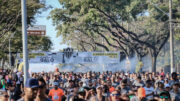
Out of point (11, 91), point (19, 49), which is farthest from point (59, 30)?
point (11, 91)

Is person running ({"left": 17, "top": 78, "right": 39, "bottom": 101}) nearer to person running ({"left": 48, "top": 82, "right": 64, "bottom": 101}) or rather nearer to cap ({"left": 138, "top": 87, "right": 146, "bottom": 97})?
person running ({"left": 48, "top": 82, "right": 64, "bottom": 101})

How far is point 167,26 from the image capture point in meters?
46.3

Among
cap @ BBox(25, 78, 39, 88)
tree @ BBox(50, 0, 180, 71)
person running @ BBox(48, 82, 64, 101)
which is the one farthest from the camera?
tree @ BBox(50, 0, 180, 71)

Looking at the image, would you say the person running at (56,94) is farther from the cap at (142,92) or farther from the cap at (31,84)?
the cap at (31,84)

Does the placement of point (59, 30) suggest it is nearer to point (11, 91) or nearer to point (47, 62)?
point (47, 62)

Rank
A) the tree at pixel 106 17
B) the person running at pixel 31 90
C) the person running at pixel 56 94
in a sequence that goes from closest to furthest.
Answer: the person running at pixel 31 90
the person running at pixel 56 94
the tree at pixel 106 17

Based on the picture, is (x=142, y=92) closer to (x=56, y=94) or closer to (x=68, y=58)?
(x=56, y=94)

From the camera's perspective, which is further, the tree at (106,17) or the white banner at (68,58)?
the tree at (106,17)

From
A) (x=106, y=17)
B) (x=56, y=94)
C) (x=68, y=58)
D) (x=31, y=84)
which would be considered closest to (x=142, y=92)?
(x=56, y=94)

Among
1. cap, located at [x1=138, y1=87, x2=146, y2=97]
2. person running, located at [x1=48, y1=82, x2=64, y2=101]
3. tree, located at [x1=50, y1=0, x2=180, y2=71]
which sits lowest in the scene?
cap, located at [x1=138, y1=87, x2=146, y2=97]

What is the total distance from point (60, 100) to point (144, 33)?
36.3m

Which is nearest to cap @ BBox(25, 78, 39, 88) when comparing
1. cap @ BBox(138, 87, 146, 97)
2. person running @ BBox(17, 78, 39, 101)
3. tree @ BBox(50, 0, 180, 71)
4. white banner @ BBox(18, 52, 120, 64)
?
person running @ BBox(17, 78, 39, 101)

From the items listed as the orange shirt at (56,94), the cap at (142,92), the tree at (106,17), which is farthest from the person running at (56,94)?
the tree at (106,17)

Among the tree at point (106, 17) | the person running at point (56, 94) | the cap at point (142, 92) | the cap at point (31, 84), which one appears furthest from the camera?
the tree at point (106, 17)
